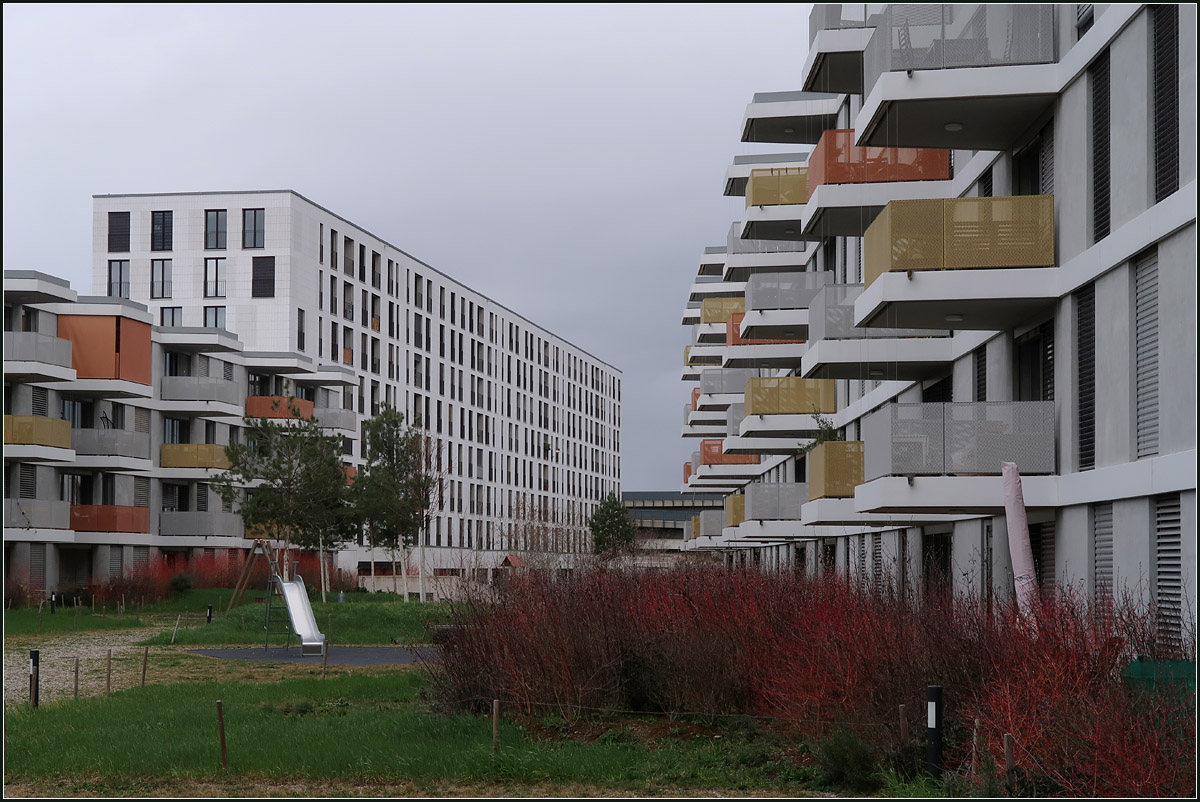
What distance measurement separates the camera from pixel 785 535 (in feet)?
134

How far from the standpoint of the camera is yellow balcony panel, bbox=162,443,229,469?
194 ft

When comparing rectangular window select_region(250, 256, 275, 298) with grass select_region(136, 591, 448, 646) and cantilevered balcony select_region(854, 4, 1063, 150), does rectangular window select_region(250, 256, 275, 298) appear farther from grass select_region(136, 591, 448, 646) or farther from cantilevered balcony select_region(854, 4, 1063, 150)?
cantilevered balcony select_region(854, 4, 1063, 150)

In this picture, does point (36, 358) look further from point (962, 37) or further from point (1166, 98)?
point (1166, 98)

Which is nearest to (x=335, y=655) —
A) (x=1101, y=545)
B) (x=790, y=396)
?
(x=790, y=396)

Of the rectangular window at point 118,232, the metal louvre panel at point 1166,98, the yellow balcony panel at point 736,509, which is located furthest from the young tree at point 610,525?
the metal louvre panel at point 1166,98

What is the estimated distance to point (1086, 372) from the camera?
1886 cm

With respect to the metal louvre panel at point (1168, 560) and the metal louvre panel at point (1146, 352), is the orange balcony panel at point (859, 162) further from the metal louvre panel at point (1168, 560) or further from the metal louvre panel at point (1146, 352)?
the metal louvre panel at point (1168, 560)

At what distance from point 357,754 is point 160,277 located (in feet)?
212

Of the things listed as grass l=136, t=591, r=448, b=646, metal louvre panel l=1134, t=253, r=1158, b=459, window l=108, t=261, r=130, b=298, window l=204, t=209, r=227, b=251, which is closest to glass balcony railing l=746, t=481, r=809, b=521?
grass l=136, t=591, r=448, b=646

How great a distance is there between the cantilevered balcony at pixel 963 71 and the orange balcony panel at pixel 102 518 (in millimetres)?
40371

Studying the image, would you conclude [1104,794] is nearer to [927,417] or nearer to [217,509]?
[927,417]

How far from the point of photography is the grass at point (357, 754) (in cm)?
1358

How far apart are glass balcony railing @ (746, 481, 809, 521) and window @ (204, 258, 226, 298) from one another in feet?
143

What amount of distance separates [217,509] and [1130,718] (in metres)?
54.8
